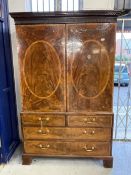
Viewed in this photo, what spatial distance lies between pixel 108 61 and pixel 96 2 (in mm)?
798

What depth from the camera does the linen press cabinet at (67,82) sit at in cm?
183

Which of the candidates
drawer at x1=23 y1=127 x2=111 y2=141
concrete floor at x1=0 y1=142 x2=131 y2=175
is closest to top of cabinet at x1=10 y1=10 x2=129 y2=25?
drawer at x1=23 y1=127 x2=111 y2=141

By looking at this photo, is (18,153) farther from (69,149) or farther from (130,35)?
(130,35)

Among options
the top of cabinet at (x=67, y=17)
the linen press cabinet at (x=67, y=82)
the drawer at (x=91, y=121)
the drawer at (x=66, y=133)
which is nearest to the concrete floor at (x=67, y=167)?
the linen press cabinet at (x=67, y=82)

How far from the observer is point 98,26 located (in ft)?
5.95

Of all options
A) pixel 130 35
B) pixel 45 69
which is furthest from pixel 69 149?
pixel 130 35

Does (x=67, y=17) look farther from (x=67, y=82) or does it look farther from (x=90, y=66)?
(x=67, y=82)

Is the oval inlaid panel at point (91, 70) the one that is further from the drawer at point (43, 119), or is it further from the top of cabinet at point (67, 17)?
the drawer at point (43, 119)

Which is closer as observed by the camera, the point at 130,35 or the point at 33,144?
the point at 33,144

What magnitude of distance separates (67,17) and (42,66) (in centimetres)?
55

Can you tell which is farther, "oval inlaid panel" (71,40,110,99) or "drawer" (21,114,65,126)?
"drawer" (21,114,65,126)

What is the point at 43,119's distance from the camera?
2059 millimetres

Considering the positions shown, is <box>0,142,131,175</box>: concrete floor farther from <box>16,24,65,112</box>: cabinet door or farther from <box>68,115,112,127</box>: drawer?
<box>16,24,65,112</box>: cabinet door

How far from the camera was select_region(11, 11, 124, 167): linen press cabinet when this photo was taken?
1.83m
